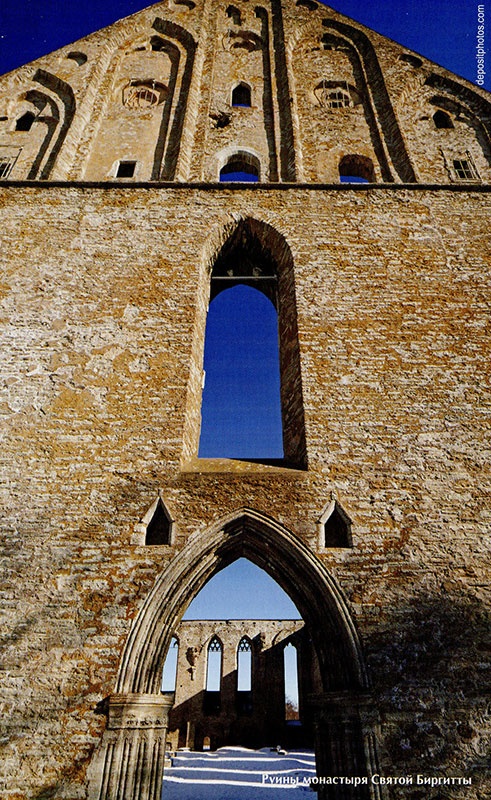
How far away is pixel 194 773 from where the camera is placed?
37.3ft

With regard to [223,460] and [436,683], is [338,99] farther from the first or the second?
[436,683]

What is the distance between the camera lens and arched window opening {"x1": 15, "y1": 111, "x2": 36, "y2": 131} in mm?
9328

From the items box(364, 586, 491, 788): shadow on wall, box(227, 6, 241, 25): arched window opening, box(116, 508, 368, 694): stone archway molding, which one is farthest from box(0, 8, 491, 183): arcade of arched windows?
box(364, 586, 491, 788): shadow on wall

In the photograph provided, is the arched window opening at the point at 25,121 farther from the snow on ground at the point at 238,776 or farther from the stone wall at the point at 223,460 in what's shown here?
the snow on ground at the point at 238,776

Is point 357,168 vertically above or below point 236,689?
above

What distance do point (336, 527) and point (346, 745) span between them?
1.85 metres

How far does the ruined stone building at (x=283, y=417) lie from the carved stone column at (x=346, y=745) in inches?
0.8

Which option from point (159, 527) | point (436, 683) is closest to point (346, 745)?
point (436, 683)

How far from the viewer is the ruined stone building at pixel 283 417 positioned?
13.6 feet

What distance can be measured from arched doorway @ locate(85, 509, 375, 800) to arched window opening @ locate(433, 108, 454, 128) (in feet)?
28.6

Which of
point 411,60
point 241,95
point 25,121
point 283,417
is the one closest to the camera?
point 283,417

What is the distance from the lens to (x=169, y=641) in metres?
4.50

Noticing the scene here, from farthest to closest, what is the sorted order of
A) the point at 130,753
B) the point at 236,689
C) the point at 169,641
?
the point at 236,689
the point at 169,641
the point at 130,753

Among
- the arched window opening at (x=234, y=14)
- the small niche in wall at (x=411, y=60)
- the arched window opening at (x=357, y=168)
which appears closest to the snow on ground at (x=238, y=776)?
the arched window opening at (x=357, y=168)
